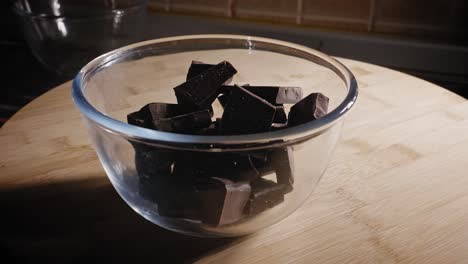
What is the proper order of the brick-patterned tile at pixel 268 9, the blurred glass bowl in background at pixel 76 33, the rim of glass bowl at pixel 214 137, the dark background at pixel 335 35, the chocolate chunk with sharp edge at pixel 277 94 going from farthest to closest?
the brick-patterned tile at pixel 268 9, the dark background at pixel 335 35, the blurred glass bowl in background at pixel 76 33, the chocolate chunk with sharp edge at pixel 277 94, the rim of glass bowl at pixel 214 137

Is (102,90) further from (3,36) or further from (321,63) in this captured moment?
(3,36)

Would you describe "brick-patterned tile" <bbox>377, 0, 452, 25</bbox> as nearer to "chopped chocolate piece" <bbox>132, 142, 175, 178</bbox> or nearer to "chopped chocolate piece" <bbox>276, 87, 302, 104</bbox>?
"chopped chocolate piece" <bbox>276, 87, 302, 104</bbox>

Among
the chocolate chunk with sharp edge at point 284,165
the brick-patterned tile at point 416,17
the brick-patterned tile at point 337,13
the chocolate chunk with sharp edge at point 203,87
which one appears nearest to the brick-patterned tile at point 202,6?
the brick-patterned tile at point 337,13

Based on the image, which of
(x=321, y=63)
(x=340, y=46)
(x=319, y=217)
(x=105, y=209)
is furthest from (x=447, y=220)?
(x=340, y=46)

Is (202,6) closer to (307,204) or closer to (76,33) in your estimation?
(76,33)

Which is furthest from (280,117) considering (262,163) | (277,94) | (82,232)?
(82,232)

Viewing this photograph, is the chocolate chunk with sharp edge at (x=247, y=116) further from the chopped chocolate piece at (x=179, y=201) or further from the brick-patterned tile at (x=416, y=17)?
the brick-patterned tile at (x=416, y=17)

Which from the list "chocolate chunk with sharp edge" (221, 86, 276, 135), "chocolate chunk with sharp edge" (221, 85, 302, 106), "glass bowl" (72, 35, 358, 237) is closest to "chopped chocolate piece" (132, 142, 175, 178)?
"glass bowl" (72, 35, 358, 237)

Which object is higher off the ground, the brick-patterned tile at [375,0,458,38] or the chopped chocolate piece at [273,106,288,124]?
the chopped chocolate piece at [273,106,288,124]
